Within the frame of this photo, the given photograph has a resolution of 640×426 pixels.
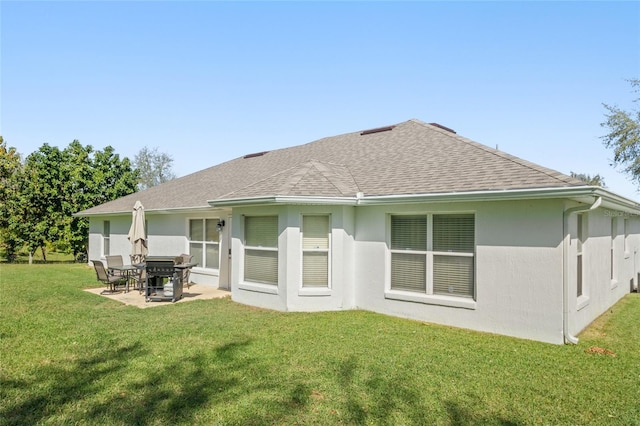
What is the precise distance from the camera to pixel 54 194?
22422mm

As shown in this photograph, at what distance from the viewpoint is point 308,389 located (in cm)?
476

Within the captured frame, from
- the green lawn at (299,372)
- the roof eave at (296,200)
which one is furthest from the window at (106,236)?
the roof eave at (296,200)

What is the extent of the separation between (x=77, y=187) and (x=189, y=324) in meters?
20.3

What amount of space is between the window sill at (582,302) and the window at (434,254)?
2.15 m

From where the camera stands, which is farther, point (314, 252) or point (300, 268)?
point (314, 252)

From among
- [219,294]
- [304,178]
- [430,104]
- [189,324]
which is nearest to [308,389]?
[189,324]

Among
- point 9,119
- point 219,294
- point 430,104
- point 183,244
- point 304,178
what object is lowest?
point 219,294

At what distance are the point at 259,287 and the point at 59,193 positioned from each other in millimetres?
19864

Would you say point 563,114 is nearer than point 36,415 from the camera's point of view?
No

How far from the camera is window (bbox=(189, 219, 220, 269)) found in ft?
43.7

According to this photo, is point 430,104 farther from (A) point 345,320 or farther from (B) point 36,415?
(B) point 36,415

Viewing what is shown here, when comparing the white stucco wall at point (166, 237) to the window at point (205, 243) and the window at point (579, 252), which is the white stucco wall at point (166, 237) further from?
the window at point (579, 252)

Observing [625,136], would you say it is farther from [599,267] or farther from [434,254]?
[434,254]

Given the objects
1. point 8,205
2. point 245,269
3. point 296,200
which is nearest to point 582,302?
point 296,200
